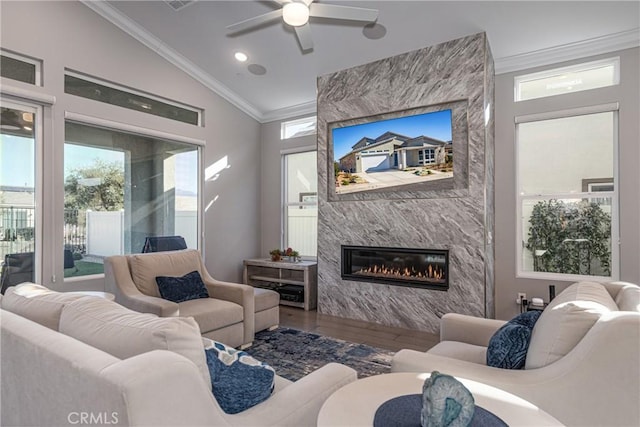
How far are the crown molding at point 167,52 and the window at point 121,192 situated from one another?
1025 millimetres

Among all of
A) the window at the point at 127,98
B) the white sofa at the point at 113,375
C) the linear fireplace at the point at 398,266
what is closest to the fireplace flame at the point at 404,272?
the linear fireplace at the point at 398,266

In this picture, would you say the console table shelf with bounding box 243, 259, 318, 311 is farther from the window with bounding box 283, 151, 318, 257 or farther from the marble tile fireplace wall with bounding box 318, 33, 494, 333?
the window with bounding box 283, 151, 318, 257

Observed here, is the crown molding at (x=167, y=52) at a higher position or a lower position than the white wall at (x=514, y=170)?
higher

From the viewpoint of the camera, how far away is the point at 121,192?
181 inches

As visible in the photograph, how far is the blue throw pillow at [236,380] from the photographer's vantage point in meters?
1.30

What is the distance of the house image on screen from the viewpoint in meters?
4.20

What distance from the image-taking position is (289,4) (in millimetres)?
2785

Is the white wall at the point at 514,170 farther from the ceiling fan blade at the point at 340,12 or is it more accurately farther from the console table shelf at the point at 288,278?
the console table shelf at the point at 288,278

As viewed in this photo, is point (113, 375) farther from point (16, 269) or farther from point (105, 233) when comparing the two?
point (105, 233)

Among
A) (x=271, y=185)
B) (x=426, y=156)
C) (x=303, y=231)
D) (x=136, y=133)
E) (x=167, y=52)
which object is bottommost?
(x=303, y=231)

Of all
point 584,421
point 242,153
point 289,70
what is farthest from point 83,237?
point 584,421

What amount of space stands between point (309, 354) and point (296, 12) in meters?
2.92

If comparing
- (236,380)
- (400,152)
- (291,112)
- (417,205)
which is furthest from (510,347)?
(291,112)

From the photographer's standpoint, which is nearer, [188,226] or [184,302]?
[184,302]
